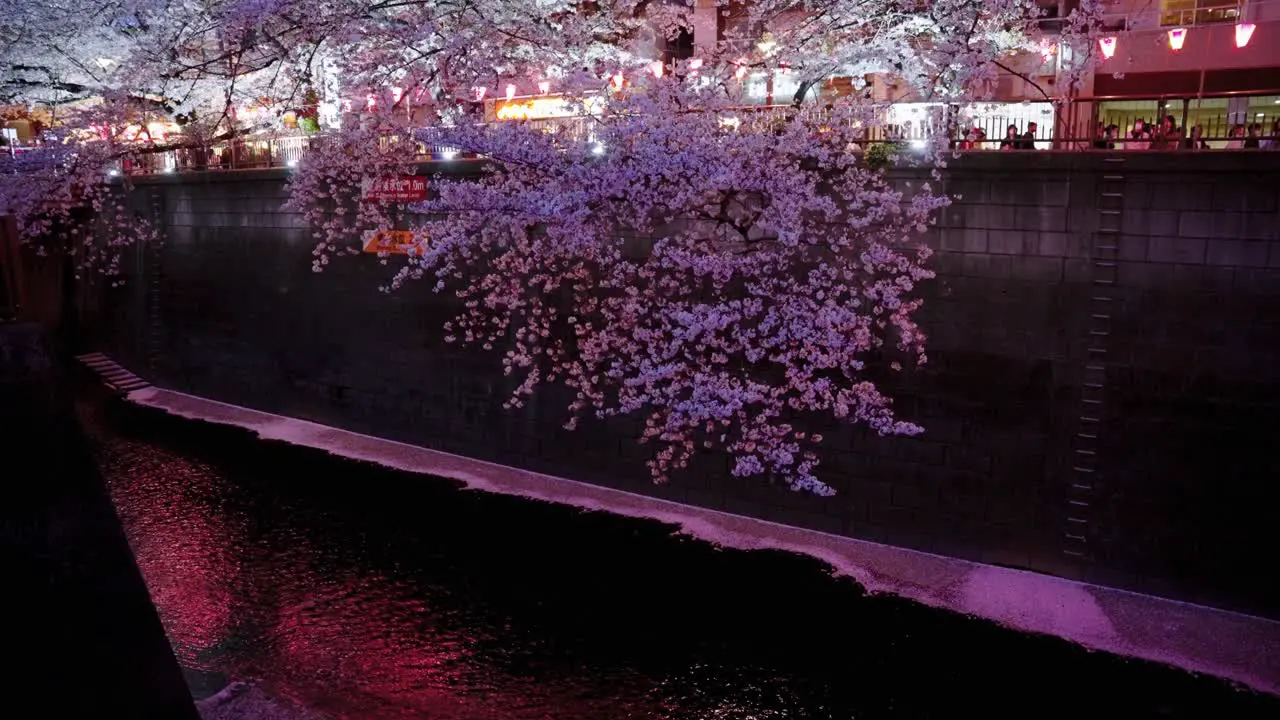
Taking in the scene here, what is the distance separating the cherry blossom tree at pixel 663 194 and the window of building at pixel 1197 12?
4440 mm

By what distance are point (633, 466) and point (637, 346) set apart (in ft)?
8.26

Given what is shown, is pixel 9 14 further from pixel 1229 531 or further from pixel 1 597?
pixel 1229 531

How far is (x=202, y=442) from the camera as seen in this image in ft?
63.9

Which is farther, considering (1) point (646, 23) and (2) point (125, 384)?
(2) point (125, 384)

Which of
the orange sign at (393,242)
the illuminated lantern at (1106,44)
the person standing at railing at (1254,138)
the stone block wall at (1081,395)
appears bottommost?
the stone block wall at (1081,395)

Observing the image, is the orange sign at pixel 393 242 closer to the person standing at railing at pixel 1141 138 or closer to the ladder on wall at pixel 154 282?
the ladder on wall at pixel 154 282

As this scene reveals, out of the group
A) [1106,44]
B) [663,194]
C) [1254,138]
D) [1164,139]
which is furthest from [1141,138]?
[1106,44]

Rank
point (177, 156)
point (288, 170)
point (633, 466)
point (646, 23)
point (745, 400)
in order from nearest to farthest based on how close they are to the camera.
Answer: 1. point (745, 400)
2. point (633, 466)
3. point (646, 23)
4. point (288, 170)
5. point (177, 156)

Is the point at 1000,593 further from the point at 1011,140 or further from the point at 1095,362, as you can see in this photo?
the point at 1011,140

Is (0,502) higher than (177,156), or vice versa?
(177,156)

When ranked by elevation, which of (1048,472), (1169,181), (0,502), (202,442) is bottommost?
(202,442)

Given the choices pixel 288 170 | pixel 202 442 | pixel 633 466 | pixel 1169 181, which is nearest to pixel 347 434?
pixel 202 442

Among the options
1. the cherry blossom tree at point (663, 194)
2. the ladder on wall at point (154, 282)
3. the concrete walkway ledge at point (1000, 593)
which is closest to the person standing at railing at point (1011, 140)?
the cherry blossom tree at point (663, 194)

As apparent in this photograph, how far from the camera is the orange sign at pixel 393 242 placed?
1759 centimetres
